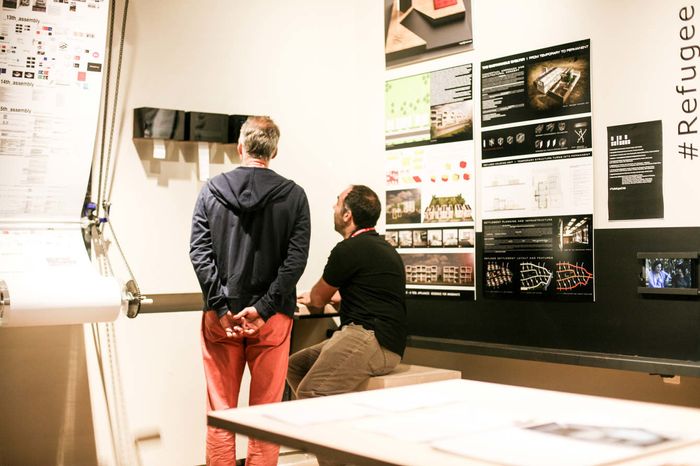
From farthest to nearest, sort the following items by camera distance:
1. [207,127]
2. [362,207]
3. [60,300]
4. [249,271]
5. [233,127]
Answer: [233,127], [207,127], [362,207], [249,271], [60,300]

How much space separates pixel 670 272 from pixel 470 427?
225 cm

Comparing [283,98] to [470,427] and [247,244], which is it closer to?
[247,244]

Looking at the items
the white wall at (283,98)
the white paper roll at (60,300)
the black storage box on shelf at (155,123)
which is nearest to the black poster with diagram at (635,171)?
Result: the white wall at (283,98)

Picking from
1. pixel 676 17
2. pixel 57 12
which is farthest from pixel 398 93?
pixel 57 12

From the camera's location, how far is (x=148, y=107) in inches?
150

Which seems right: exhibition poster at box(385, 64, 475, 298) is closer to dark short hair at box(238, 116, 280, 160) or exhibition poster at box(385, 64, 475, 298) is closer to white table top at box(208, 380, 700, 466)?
dark short hair at box(238, 116, 280, 160)

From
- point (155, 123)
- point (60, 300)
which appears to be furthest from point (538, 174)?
point (60, 300)

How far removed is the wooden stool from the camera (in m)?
3.50

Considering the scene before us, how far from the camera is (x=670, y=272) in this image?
3326mm

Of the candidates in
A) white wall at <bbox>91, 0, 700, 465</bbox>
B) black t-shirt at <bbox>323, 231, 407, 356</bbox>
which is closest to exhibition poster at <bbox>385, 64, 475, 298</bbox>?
white wall at <bbox>91, 0, 700, 465</bbox>

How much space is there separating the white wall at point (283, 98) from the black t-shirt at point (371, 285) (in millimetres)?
850

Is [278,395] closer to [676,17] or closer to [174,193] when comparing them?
[174,193]

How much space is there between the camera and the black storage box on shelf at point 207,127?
154 inches

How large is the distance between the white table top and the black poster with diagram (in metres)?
1.83
